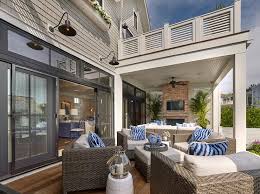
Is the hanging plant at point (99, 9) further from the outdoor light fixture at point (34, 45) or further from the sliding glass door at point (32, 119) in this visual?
the sliding glass door at point (32, 119)

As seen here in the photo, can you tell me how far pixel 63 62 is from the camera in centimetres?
464

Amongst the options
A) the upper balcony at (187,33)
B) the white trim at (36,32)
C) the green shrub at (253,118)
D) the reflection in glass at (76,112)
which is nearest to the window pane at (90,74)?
the white trim at (36,32)

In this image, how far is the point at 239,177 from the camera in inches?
54.8

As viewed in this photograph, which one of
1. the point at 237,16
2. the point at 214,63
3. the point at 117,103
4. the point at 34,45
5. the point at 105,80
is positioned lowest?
the point at 117,103

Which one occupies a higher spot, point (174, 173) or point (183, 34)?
point (183, 34)

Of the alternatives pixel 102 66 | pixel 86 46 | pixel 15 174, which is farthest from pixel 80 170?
pixel 102 66

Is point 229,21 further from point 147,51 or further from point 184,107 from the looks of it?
point 184,107

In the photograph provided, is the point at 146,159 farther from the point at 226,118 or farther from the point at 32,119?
the point at 226,118

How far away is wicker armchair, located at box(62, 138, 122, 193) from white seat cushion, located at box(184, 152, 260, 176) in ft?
4.71

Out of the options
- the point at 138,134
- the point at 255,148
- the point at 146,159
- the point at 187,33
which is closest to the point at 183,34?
the point at 187,33

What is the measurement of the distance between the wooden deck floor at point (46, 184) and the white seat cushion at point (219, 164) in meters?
1.50

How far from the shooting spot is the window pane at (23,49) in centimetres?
335

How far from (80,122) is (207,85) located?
753 cm

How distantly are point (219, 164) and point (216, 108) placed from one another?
8461 mm
